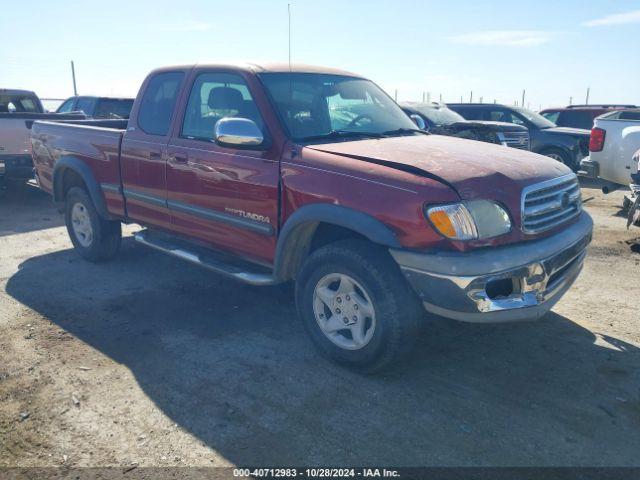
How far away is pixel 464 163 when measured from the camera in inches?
137

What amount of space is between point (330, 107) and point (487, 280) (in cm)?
205

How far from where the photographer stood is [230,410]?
10.6ft

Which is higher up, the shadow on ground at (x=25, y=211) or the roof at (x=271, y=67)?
the roof at (x=271, y=67)

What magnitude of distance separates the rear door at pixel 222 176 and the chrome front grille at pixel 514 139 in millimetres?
7871

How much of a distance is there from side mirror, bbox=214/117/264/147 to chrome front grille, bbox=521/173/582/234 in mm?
1833

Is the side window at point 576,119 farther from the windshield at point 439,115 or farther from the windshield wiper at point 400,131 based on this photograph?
the windshield wiper at point 400,131

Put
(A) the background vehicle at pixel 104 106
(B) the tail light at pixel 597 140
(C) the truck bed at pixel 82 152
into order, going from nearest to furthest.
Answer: (C) the truck bed at pixel 82 152 < (B) the tail light at pixel 597 140 < (A) the background vehicle at pixel 104 106

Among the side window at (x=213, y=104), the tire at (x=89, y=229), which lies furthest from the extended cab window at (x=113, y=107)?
the side window at (x=213, y=104)

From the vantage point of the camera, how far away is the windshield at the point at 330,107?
4.09 m

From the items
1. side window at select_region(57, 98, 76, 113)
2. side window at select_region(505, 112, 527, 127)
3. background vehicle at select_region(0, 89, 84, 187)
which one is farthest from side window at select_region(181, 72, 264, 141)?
side window at select_region(505, 112, 527, 127)

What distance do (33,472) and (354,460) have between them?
164 centimetres

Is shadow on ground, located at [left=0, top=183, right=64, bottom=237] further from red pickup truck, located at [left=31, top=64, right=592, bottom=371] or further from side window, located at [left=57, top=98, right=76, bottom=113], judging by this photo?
red pickup truck, located at [left=31, top=64, right=592, bottom=371]

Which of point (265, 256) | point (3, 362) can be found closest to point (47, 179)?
point (3, 362)

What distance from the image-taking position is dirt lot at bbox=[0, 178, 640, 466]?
289cm
